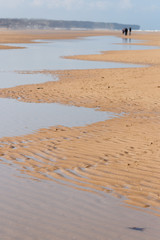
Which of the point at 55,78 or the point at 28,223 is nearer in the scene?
the point at 28,223

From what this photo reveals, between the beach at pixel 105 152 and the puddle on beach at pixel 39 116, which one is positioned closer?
the beach at pixel 105 152

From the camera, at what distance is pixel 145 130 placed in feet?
27.1

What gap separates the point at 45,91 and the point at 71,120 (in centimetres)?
464

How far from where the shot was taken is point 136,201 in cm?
486

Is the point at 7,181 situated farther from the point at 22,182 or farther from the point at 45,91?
the point at 45,91

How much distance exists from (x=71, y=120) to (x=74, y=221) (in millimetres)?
5260

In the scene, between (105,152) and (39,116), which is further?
(39,116)

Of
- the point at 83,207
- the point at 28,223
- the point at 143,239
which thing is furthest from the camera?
the point at 83,207

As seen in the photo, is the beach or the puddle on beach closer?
the beach

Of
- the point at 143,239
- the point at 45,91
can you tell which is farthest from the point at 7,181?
the point at 45,91

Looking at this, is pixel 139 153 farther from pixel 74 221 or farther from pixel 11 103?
pixel 11 103

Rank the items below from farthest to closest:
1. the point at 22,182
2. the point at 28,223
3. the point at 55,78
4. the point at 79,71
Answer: the point at 79,71 → the point at 55,78 → the point at 22,182 → the point at 28,223

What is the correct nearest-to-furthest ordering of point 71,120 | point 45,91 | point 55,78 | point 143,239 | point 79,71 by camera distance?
point 143,239 → point 71,120 → point 45,91 → point 55,78 → point 79,71

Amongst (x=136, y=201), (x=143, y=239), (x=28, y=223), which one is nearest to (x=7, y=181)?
(x=28, y=223)
